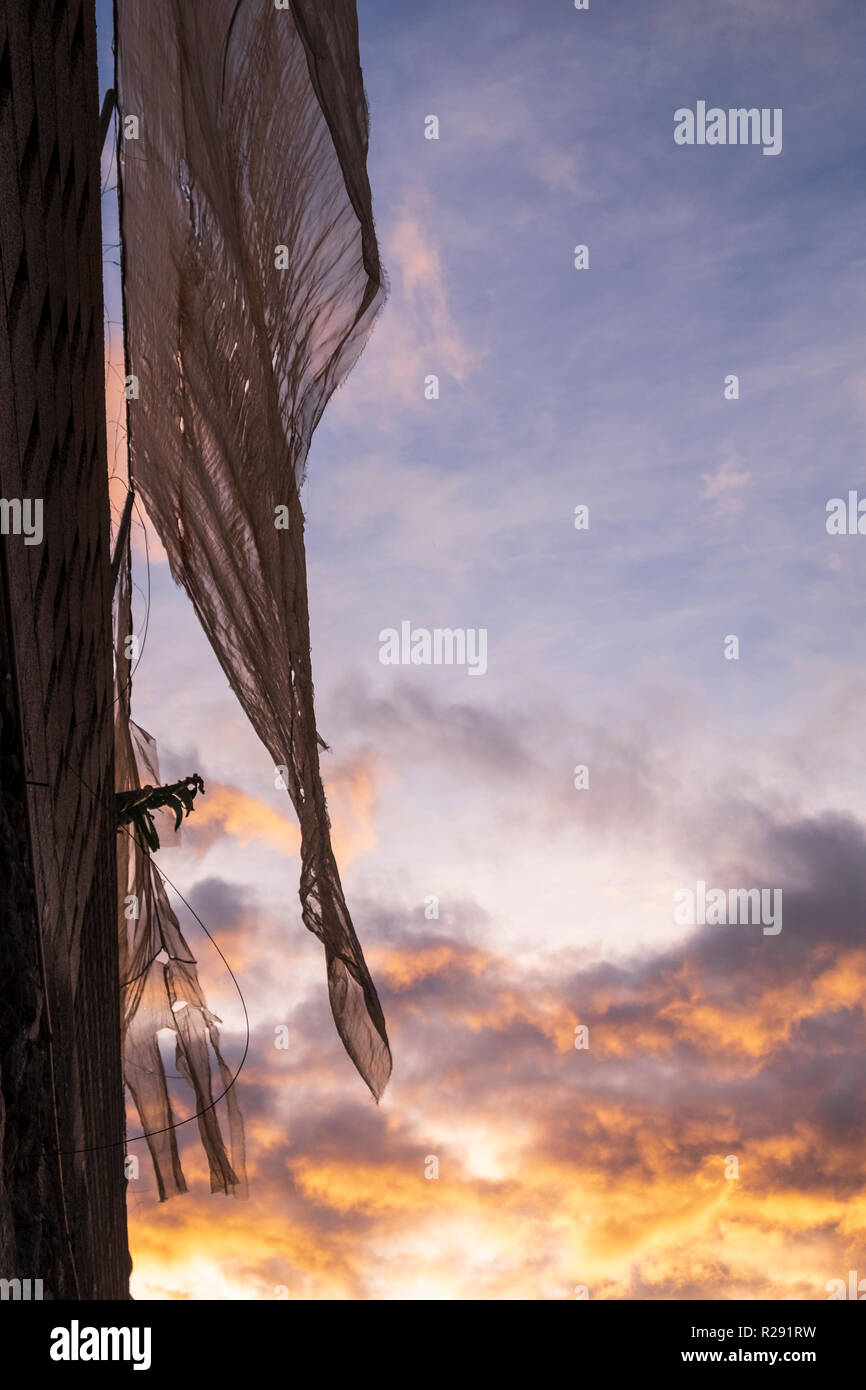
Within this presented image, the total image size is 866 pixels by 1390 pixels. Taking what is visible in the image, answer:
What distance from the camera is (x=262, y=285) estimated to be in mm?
2102

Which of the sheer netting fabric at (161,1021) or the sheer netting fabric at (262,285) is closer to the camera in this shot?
the sheer netting fabric at (262,285)

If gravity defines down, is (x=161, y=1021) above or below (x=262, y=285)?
below

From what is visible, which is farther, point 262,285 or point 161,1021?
point 161,1021

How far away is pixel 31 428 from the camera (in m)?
1.71

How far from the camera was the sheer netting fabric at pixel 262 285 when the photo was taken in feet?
6.33

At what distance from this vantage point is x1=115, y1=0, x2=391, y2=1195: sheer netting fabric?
6.33 feet

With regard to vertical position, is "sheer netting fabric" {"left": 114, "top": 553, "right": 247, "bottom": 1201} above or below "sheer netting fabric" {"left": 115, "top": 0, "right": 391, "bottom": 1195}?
below

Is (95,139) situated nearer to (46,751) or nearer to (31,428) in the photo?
(31,428)

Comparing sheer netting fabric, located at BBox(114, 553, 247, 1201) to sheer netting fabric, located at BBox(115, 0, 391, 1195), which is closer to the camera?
sheer netting fabric, located at BBox(115, 0, 391, 1195)

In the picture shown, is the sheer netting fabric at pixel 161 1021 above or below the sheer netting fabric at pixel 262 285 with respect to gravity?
below
